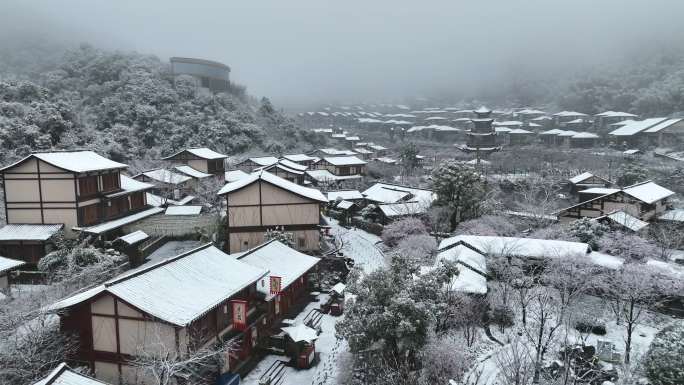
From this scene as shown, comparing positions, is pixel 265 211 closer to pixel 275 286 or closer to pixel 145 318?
pixel 275 286

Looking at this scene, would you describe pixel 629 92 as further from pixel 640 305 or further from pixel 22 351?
pixel 22 351

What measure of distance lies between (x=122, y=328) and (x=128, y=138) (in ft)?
134

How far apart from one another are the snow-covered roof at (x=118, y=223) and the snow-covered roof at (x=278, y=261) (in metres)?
9.84

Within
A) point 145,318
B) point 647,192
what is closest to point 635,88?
point 647,192

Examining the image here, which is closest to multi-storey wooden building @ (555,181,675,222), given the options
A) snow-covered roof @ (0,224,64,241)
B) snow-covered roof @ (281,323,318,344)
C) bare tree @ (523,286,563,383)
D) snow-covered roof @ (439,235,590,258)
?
snow-covered roof @ (439,235,590,258)

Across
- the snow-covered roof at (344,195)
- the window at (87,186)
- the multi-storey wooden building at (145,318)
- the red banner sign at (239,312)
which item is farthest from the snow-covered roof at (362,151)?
the multi-storey wooden building at (145,318)

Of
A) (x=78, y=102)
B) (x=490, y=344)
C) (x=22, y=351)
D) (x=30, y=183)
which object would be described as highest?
(x=78, y=102)

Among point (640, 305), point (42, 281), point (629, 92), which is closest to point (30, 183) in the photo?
point (42, 281)

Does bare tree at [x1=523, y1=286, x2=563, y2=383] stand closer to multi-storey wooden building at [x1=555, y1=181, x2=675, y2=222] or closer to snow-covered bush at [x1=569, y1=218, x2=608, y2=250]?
snow-covered bush at [x1=569, y1=218, x2=608, y2=250]

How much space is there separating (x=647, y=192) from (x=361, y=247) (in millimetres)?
21702

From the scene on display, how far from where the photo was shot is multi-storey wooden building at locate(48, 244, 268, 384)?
13.2m

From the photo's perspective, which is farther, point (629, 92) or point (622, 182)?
point (629, 92)

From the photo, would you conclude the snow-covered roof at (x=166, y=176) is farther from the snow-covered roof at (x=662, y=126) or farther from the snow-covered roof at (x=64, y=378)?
the snow-covered roof at (x=662, y=126)

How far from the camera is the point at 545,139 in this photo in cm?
6412
